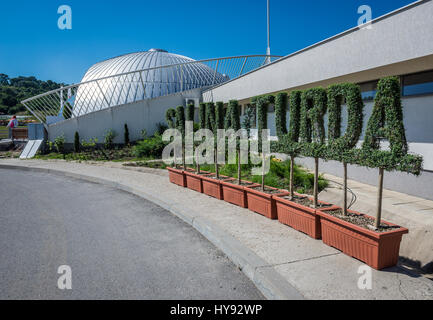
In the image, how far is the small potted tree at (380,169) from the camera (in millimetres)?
3757

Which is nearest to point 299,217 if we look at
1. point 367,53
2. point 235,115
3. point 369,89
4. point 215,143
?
point 235,115

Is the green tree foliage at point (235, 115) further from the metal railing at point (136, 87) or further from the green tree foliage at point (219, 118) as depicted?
the metal railing at point (136, 87)

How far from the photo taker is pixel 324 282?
11.3 ft

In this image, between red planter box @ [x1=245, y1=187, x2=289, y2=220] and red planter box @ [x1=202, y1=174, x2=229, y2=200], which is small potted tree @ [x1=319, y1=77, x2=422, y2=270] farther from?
red planter box @ [x1=202, y1=174, x2=229, y2=200]

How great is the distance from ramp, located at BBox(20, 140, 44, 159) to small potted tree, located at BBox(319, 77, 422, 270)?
1962cm

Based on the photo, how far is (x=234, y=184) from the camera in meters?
7.42

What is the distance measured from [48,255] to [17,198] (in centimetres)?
517

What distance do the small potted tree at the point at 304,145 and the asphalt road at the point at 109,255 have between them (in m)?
1.51

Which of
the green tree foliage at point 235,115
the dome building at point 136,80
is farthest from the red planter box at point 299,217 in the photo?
the dome building at point 136,80

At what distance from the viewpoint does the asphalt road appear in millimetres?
3568

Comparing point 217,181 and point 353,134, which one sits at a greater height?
point 353,134

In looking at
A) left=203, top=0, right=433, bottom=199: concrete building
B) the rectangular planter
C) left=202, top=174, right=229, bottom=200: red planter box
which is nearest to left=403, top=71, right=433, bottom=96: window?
left=203, top=0, right=433, bottom=199: concrete building
